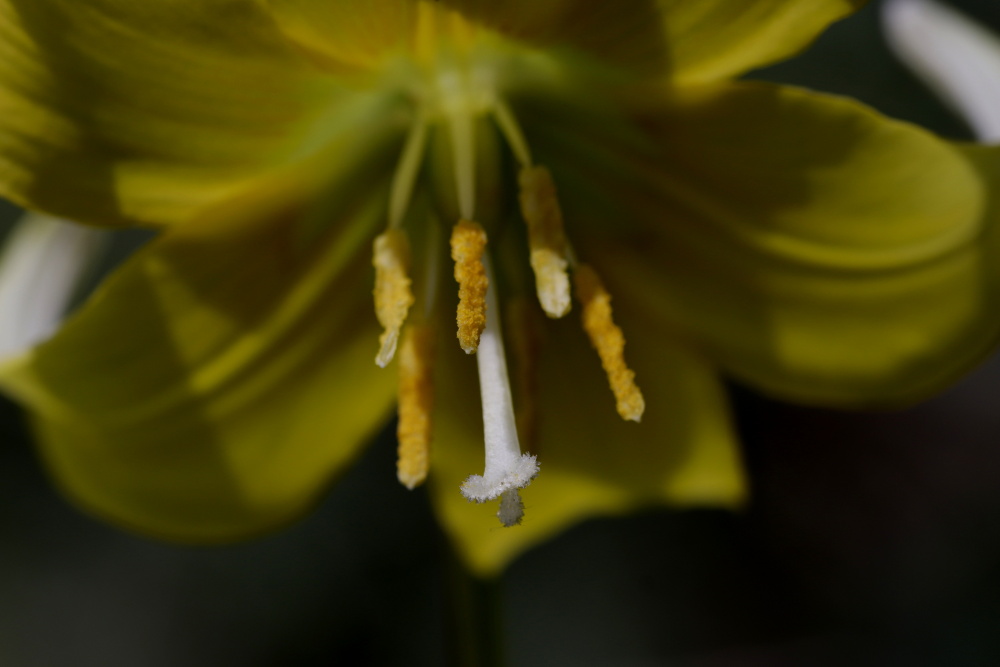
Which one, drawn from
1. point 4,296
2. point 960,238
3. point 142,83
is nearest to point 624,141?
point 960,238

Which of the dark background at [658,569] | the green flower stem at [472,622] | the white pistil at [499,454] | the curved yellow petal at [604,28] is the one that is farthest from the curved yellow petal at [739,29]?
the dark background at [658,569]

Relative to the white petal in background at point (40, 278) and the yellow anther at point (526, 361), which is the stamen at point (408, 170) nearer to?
the yellow anther at point (526, 361)

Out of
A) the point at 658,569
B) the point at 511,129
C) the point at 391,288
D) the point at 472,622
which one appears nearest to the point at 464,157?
the point at 511,129

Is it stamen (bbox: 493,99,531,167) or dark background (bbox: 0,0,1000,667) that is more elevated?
dark background (bbox: 0,0,1000,667)

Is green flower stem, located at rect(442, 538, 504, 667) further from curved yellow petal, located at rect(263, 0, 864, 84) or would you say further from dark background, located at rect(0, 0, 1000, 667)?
dark background, located at rect(0, 0, 1000, 667)

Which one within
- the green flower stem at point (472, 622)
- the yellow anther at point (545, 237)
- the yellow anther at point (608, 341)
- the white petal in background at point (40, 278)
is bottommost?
the green flower stem at point (472, 622)

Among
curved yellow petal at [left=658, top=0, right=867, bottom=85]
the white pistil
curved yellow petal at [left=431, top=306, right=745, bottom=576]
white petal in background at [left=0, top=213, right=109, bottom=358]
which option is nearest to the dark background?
curved yellow petal at [left=431, top=306, right=745, bottom=576]
